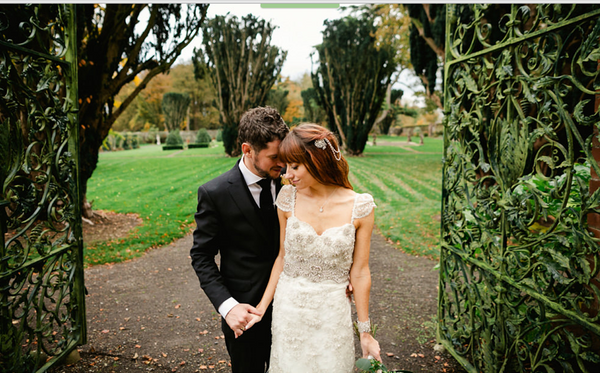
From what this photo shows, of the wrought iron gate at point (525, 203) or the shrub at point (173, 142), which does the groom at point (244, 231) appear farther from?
the shrub at point (173, 142)

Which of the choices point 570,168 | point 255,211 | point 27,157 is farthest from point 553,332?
point 27,157

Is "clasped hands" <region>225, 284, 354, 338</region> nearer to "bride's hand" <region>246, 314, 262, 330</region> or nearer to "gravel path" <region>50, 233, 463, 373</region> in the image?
"bride's hand" <region>246, 314, 262, 330</region>

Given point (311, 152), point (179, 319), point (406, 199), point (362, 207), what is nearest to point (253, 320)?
point (362, 207)

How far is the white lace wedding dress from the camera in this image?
2102 millimetres

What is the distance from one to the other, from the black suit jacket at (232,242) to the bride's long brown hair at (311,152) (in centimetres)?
39

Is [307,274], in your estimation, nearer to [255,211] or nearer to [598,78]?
[255,211]

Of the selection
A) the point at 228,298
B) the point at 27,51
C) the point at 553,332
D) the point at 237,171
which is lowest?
the point at 553,332

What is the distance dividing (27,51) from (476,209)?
3.50m

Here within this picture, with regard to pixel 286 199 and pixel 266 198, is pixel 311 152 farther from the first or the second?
pixel 266 198

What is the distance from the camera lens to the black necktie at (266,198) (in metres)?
2.32

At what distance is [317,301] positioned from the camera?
2.14 m

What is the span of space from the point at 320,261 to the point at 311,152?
63cm

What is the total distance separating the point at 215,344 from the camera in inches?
154

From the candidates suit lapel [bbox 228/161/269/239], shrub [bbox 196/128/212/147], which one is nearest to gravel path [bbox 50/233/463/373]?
suit lapel [bbox 228/161/269/239]
